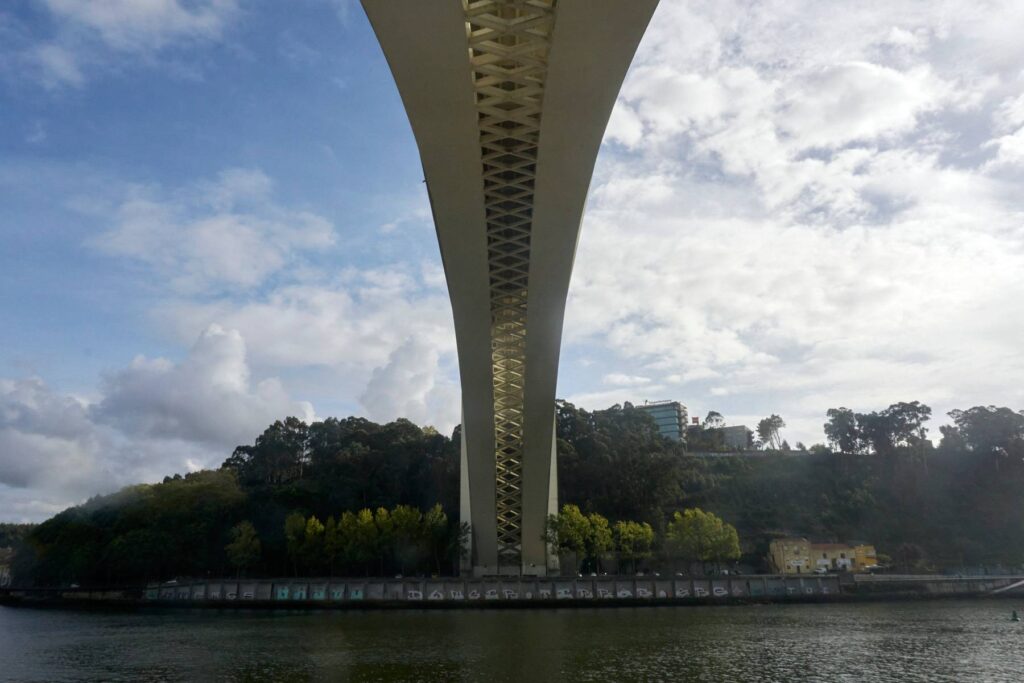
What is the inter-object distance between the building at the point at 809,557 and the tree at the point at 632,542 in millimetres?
9775

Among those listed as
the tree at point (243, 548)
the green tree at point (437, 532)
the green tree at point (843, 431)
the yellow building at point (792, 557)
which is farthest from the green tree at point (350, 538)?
the green tree at point (843, 431)

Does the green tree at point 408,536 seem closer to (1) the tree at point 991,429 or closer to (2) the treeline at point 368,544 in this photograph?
(2) the treeline at point 368,544

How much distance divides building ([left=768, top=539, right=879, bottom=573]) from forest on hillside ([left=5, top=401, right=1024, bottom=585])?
1.89 meters

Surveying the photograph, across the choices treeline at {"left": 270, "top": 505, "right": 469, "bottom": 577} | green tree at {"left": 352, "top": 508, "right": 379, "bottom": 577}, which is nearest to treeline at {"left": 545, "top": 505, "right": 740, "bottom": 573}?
treeline at {"left": 270, "top": 505, "right": 469, "bottom": 577}

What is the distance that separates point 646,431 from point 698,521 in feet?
64.0

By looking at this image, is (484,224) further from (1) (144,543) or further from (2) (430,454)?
(2) (430,454)

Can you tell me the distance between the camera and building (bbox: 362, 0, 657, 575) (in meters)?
10.7

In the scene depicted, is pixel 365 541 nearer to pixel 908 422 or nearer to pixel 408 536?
pixel 408 536

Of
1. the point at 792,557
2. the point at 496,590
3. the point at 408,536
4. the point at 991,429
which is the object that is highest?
the point at 991,429

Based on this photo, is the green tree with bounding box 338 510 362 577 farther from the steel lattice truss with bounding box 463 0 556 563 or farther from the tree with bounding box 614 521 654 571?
the steel lattice truss with bounding box 463 0 556 563

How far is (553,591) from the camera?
37.8 meters

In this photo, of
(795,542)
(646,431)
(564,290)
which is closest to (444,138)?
(564,290)

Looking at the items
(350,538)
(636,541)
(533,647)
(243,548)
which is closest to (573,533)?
(636,541)

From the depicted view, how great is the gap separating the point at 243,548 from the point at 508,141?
3800 cm
